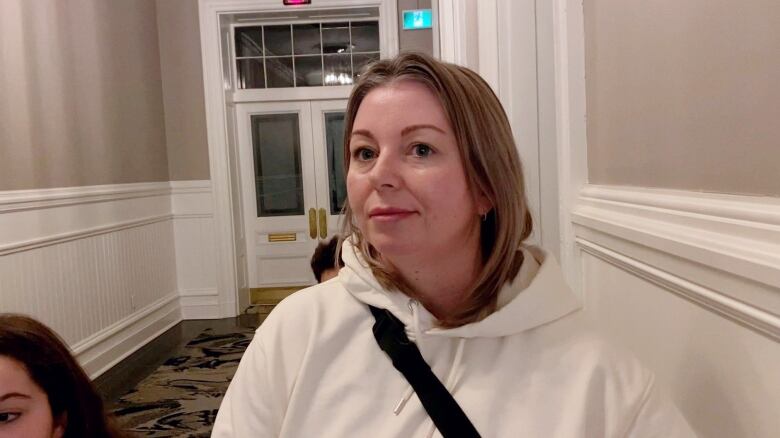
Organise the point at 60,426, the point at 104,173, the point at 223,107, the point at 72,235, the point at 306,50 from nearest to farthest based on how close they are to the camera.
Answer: the point at 60,426, the point at 72,235, the point at 104,173, the point at 223,107, the point at 306,50

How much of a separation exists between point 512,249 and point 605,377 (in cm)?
27

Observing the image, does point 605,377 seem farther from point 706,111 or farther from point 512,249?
point 706,111

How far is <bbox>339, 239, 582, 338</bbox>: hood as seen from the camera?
3.29 ft

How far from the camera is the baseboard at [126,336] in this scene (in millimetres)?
4098

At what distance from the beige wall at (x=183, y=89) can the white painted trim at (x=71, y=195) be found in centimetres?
39

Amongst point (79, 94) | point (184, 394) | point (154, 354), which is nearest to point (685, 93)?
point (184, 394)

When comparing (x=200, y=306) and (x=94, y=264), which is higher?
(x=94, y=264)

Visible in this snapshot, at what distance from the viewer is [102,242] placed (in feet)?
14.4

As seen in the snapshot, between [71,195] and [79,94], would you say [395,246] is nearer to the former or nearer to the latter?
[71,195]

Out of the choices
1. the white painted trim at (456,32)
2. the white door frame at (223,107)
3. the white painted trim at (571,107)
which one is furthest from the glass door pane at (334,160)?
the white painted trim at (571,107)

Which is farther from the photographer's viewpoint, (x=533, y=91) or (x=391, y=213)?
(x=533, y=91)

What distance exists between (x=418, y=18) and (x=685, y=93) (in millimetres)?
4871

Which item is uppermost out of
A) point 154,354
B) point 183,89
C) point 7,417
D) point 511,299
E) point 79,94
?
point 183,89

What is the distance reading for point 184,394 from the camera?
3.70 meters
